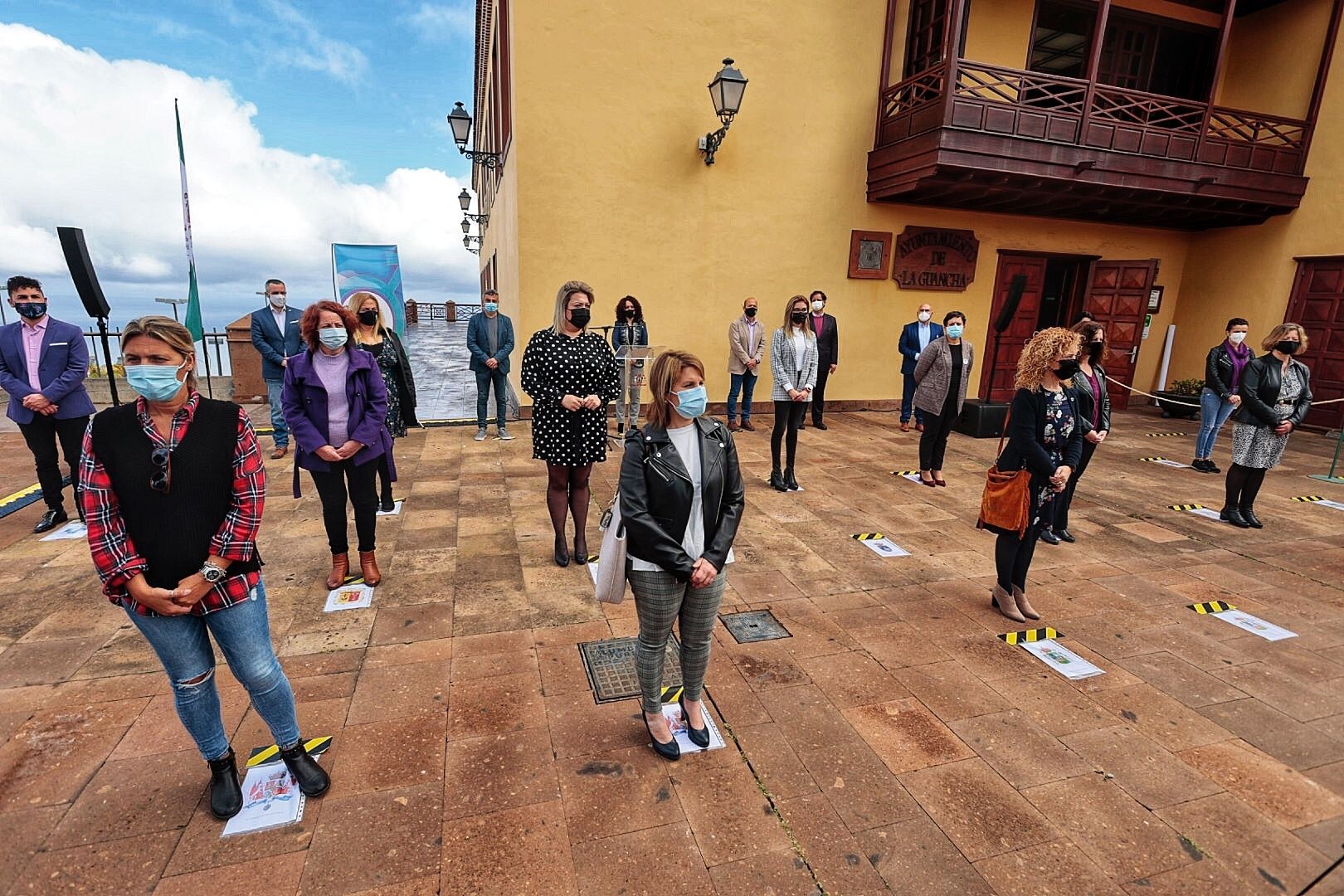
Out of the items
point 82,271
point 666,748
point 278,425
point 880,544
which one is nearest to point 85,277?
point 82,271

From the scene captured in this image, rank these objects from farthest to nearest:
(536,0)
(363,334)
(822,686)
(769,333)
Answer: (769,333) → (536,0) → (363,334) → (822,686)

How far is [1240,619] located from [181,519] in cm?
577

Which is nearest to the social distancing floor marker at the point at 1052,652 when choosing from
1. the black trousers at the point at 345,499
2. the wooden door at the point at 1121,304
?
the black trousers at the point at 345,499

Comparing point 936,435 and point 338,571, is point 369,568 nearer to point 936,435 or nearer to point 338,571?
point 338,571

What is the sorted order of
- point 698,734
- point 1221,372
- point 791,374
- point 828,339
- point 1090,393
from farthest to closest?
point 828,339
point 1221,372
point 791,374
point 1090,393
point 698,734

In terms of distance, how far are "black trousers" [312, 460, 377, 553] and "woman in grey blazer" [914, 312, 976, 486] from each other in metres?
5.43

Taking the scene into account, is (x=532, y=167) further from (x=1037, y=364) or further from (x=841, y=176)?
(x=1037, y=364)

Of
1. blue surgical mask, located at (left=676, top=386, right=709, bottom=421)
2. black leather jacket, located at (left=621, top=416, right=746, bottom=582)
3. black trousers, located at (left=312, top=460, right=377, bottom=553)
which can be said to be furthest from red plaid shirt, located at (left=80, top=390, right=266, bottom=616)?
black trousers, located at (left=312, top=460, right=377, bottom=553)

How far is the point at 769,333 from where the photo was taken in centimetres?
1038

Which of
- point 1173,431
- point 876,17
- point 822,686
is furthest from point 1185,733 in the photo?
point 876,17

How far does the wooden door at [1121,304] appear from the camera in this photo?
36.9ft

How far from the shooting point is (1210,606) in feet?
13.6

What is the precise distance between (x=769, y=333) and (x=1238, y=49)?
34.7ft

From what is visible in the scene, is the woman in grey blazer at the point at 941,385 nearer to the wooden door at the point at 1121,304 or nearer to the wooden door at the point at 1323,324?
the wooden door at the point at 1121,304
